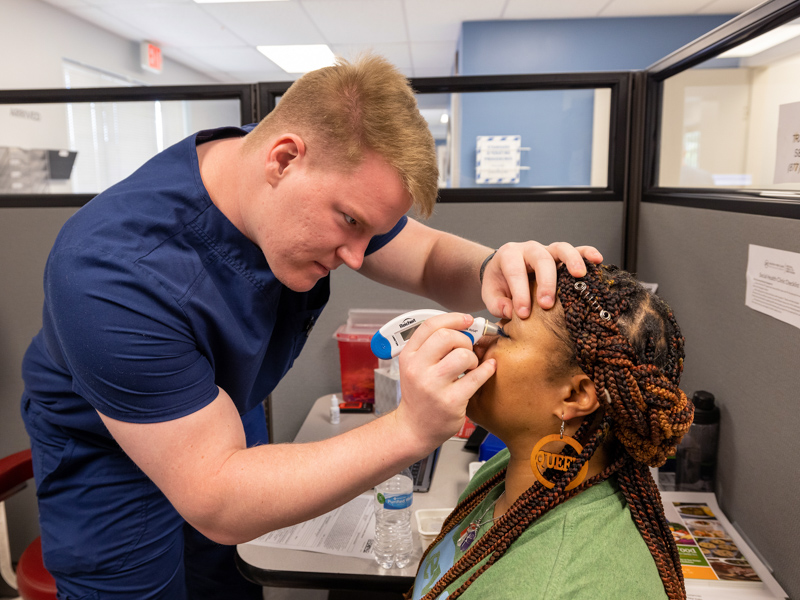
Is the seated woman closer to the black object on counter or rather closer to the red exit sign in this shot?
the black object on counter

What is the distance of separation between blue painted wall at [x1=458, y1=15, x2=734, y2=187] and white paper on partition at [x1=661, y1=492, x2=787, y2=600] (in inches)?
166

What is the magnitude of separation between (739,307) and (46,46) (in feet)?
18.6

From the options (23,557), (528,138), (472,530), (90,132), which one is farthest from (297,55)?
(472,530)

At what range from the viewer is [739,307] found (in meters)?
1.09

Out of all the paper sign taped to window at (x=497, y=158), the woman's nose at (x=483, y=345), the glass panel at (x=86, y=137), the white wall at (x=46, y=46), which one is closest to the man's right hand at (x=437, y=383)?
the woman's nose at (x=483, y=345)

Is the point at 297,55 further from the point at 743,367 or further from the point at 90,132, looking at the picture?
the point at 743,367

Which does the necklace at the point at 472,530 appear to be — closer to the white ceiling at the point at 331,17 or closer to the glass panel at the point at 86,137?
the glass panel at the point at 86,137

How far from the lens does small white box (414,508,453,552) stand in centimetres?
108

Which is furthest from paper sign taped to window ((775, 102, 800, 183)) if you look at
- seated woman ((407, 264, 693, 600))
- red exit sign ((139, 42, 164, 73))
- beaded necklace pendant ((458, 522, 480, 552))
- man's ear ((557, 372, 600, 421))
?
red exit sign ((139, 42, 164, 73))

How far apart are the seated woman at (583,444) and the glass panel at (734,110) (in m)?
4.47

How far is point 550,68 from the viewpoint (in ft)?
17.6

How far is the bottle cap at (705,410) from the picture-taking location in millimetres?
1158

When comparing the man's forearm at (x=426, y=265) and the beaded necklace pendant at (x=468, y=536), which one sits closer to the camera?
the beaded necklace pendant at (x=468, y=536)

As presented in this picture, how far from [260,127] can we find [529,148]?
4624 mm
